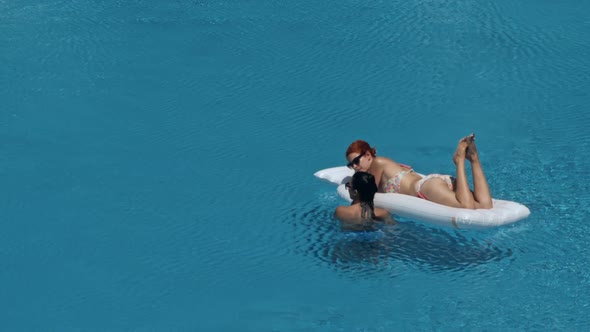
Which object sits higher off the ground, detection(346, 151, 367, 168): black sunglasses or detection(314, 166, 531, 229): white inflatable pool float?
detection(346, 151, 367, 168): black sunglasses

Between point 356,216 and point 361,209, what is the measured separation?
0.24ft

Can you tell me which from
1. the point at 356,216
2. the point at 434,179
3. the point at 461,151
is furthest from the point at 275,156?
the point at 461,151

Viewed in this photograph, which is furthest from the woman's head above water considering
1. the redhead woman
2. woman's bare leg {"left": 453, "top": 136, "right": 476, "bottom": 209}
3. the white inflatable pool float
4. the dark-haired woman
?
woman's bare leg {"left": 453, "top": 136, "right": 476, "bottom": 209}

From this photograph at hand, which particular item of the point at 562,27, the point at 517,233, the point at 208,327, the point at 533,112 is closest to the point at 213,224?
the point at 208,327

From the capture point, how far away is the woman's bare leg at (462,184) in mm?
7562

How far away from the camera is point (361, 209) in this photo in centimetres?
766

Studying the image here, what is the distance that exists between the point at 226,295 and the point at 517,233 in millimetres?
Answer: 2396

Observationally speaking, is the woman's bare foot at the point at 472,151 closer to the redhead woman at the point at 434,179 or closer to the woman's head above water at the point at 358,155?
the redhead woman at the point at 434,179

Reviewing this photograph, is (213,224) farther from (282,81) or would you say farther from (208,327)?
(282,81)

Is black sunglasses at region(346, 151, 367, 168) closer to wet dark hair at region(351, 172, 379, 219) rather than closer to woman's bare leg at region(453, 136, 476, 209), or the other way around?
wet dark hair at region(351, 172, 379, 219)

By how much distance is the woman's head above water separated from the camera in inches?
310

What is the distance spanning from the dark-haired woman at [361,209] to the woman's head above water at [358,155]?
0.19 m

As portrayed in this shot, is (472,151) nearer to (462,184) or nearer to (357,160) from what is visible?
(462,184)

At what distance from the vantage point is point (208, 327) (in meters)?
6.95
